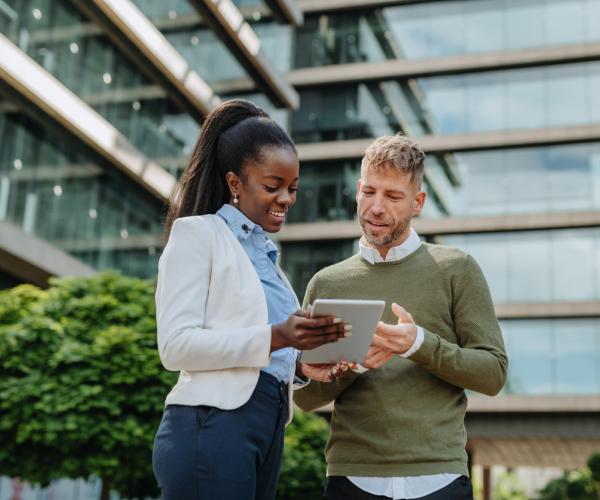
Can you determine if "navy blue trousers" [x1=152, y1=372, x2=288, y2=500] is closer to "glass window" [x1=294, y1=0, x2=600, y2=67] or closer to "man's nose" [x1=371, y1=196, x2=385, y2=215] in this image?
"man's nose" [x1=371, y1=196, x2=385, y2=215]

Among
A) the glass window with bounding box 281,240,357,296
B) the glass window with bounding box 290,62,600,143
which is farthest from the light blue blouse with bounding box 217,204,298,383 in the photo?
the glass window with bounding box 290,62,600,143

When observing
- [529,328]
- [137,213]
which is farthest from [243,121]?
[529,328]

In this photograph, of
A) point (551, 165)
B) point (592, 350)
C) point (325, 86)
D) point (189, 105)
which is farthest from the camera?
point (325, 86)

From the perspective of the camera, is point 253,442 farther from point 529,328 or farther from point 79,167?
point 529,328

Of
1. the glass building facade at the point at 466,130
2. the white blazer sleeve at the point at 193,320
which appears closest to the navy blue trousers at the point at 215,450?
the white blazer sleeve at the point at 193,320

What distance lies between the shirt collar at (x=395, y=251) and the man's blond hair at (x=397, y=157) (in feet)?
0.70

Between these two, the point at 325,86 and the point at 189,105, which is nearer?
the point at 189,105

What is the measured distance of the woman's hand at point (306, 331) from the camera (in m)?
2.57

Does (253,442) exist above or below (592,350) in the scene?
below

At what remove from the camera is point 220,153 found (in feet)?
9.91

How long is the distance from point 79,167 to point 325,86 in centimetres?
1378

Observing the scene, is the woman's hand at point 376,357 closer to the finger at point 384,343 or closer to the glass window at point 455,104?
the finger at point 384,343

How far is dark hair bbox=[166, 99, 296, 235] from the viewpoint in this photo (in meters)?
2.96

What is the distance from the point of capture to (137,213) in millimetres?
22406
